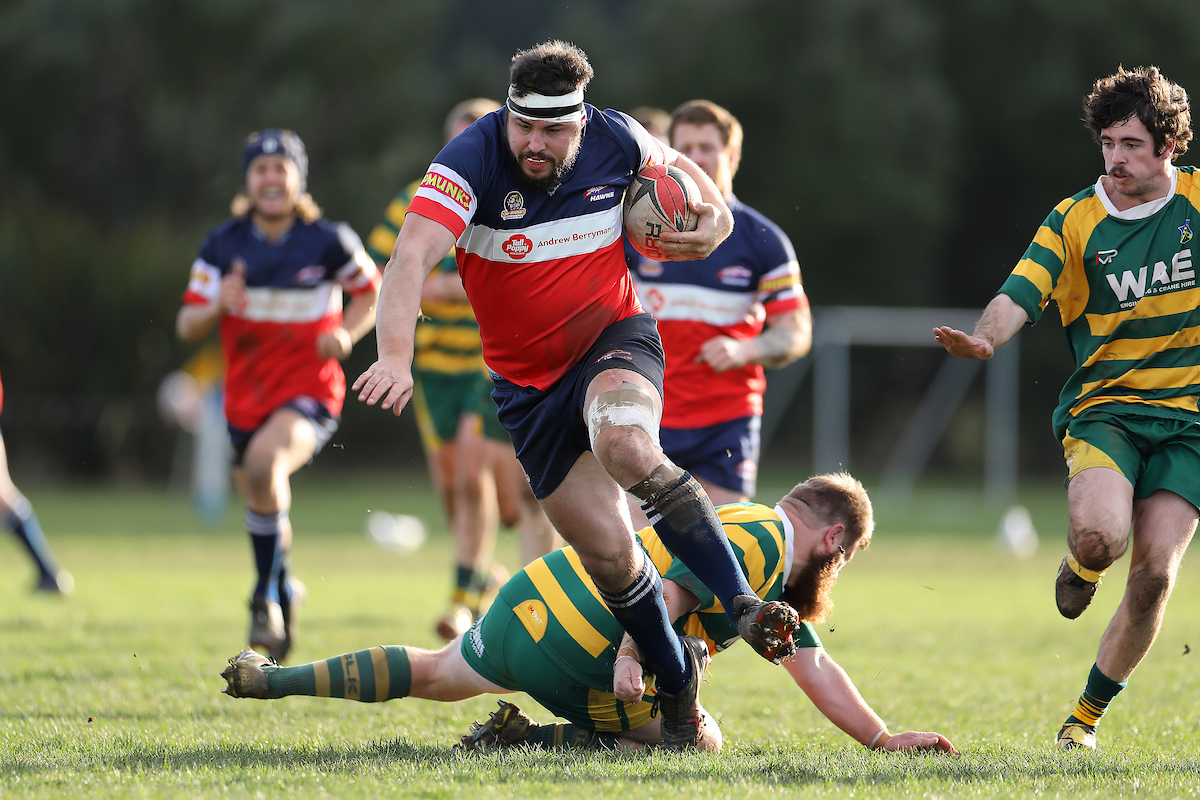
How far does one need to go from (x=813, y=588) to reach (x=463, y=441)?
4081 mm

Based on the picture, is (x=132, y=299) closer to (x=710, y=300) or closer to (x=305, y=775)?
(x=710, y=300)

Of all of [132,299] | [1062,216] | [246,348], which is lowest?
[132,299]

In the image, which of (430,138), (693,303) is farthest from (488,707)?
(430,138)

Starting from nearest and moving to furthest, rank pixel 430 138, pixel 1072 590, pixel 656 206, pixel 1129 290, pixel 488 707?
1. pixel 656 206
2. pixel 1072 590
3. pixel 1129 290
4. pixel 488 707
5. pixel 430 138

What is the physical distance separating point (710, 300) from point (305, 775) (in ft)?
10.8

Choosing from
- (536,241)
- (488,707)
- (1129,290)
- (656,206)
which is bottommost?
(488,707)

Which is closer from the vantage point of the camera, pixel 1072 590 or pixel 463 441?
pixel 1072 590

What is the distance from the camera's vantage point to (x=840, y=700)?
13.8 ft

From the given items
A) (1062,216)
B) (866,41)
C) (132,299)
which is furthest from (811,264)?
(1062,216)

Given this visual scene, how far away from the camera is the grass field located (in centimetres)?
362

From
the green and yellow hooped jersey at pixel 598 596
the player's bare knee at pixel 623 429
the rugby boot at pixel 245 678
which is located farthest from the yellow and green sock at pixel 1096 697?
the rugby boot at pixel 245 678

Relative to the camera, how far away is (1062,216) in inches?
186

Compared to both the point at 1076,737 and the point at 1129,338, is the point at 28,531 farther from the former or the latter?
the point at 1129,338

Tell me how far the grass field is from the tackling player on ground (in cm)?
54
